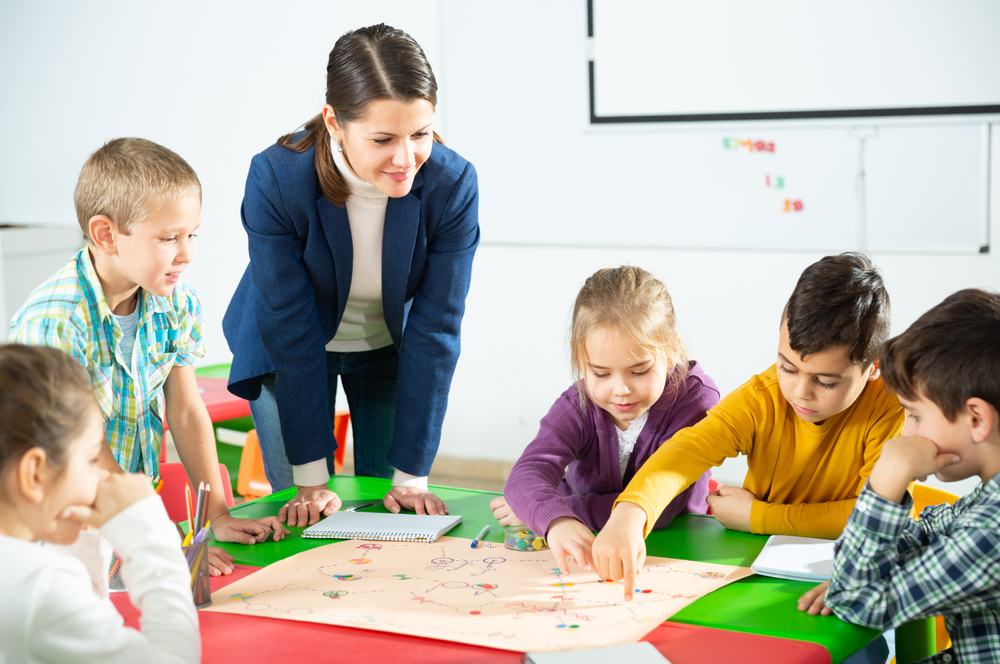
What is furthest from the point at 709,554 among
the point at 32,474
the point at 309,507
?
→ the point at 32,474

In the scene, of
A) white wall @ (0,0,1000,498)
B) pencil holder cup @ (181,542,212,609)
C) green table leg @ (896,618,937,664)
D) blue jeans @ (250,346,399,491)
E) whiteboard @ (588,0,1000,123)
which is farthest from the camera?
white wall @ (0,0,1000,498)

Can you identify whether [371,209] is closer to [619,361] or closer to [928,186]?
[619,361]

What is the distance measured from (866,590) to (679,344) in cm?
57

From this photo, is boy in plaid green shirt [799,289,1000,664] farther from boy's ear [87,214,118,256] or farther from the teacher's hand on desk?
boy's ear [87,214,118,256]

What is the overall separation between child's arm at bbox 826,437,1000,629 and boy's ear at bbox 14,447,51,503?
825 millimetres

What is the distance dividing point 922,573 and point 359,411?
1132mm

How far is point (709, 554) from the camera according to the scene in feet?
4.12

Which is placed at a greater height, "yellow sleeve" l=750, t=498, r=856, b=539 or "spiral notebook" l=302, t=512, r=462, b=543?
"yellow sleeve" l=750, t=498, r=856, b=539

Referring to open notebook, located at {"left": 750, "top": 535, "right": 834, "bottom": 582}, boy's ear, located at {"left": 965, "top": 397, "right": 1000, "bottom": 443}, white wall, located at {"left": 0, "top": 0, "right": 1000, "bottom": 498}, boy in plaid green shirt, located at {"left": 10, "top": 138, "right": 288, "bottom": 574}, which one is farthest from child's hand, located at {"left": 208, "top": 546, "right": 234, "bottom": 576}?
white wall, located at {"left": 0, "top": 0, "right": 1000, "bottom": 498}

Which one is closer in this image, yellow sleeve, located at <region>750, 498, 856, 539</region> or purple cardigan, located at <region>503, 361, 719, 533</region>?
yellow sleeve, located at <region>750, 498, 856, 539</region>

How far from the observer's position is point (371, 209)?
1607 mm

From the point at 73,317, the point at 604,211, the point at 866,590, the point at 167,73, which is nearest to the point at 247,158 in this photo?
the point at 167,73

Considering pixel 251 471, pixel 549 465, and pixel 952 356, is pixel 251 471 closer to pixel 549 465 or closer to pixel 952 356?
pixel 549 465

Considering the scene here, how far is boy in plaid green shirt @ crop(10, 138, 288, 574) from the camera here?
1281 mm
